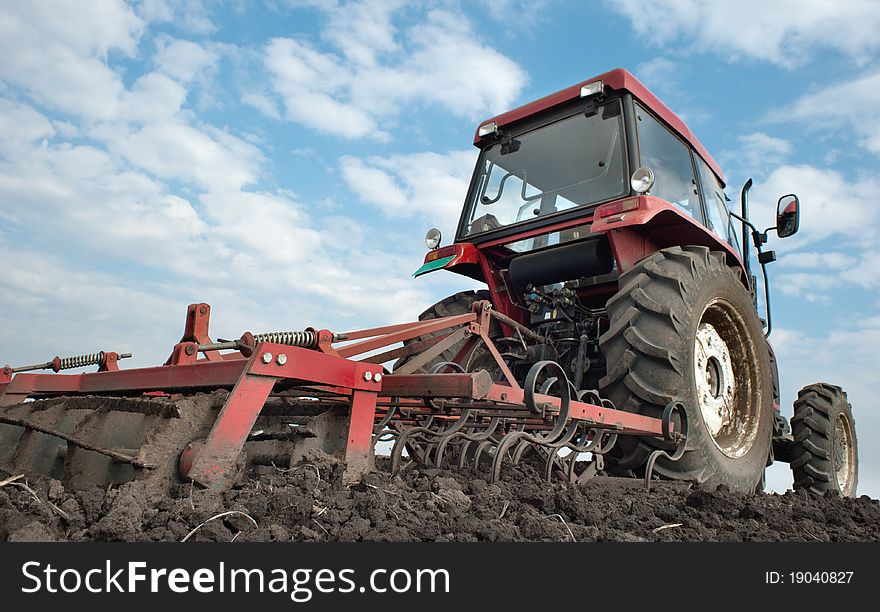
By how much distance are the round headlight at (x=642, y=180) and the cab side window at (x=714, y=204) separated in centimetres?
133

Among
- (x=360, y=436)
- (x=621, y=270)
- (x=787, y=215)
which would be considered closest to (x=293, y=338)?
(x=360, y=436)

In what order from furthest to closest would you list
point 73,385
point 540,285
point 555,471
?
point 540,285 < point 555,471 < point 73,385

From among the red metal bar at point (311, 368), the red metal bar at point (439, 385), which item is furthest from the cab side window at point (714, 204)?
the red metal bar at point (311, 368)

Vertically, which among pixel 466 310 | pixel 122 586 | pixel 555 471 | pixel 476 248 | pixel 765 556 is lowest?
pixel 122 586

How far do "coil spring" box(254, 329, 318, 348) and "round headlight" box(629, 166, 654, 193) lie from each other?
7.15 feet

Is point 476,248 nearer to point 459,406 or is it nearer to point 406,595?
point 459,406

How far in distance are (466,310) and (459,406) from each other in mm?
1864

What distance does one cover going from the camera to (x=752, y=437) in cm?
449

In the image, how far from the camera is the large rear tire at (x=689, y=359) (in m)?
3.55

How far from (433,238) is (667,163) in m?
1.69

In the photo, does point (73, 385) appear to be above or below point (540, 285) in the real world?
below

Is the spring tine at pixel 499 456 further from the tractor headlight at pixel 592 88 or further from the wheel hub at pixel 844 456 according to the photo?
the wheel hub at pixel 844 456

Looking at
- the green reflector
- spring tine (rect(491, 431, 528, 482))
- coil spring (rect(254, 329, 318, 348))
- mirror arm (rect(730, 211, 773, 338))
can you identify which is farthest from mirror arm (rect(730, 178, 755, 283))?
coil spring (rect(254, 329, 318, 348))

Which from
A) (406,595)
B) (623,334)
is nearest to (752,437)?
(623,334)
